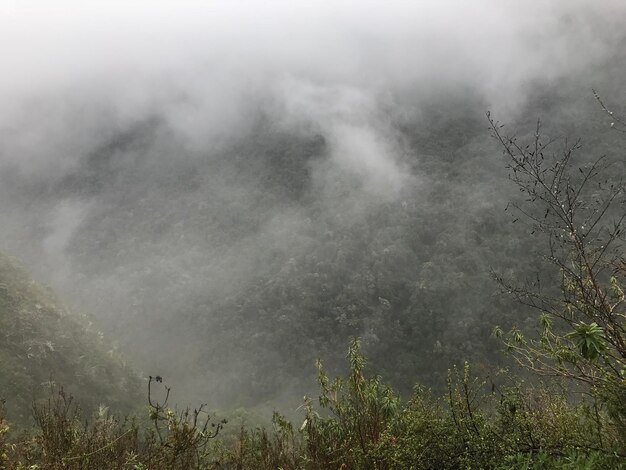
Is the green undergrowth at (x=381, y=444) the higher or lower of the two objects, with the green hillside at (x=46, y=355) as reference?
lower

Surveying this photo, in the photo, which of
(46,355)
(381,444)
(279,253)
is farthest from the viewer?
(279,253)

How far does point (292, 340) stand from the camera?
118625mm

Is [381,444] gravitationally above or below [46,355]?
below

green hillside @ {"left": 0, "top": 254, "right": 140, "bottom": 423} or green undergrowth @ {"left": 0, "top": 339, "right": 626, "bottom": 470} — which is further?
green hillside @ {"left": 0, "top": 254, "right": 140, "bottom": 423}

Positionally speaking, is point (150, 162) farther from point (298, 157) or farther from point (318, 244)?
point (318, 244)

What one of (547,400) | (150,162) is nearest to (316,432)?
(547,400)

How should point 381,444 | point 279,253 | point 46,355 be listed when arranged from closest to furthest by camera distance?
1. point 381,444
2. point 46,355
3. point 279,253

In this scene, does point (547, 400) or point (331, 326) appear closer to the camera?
point (547, 400)

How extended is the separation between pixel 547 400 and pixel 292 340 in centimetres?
11177

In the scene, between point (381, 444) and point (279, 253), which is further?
point (279, 253)

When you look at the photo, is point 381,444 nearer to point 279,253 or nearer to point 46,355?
point 46,355

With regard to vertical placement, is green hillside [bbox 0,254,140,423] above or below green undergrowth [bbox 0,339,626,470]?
above

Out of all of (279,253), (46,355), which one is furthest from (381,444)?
(279,253)

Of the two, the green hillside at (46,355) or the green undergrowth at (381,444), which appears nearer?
the green undergrowth at (381,444)
